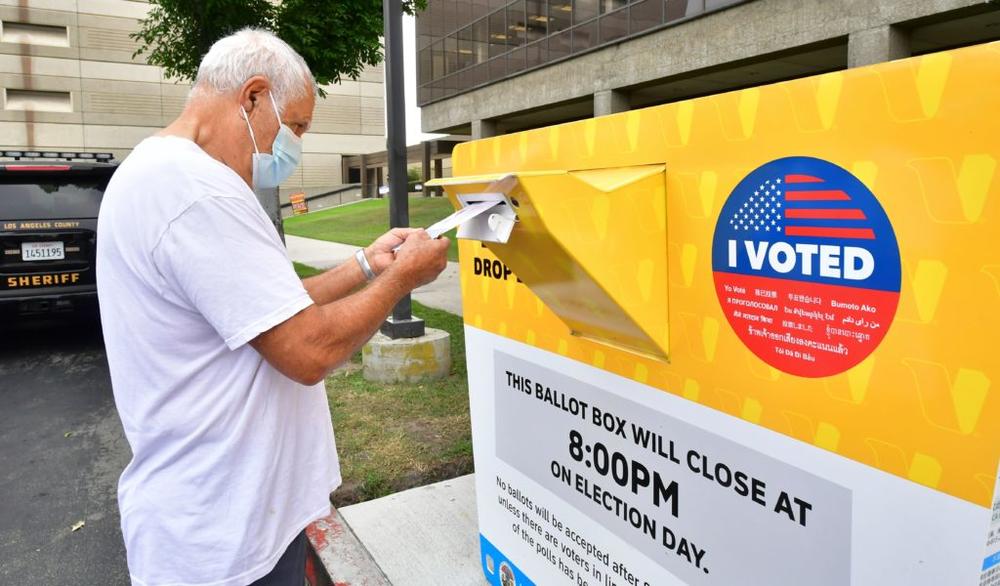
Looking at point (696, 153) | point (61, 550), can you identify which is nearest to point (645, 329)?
point (696, 153)

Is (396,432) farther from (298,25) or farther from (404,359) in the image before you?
(298,25)

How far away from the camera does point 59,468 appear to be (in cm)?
424

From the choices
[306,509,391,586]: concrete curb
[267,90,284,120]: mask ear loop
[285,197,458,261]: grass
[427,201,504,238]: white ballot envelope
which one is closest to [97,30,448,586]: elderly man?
[267,90,284,120]: mask ear loop

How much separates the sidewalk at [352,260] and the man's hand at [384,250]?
38 centimetres

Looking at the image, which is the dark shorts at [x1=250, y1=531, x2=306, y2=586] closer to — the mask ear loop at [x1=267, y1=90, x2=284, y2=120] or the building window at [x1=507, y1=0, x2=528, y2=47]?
the mask ear loop at [x1=267, y1=90, x2=284, y2=120]

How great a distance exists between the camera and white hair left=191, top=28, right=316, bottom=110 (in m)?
1.69

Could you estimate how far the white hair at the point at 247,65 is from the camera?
169cm

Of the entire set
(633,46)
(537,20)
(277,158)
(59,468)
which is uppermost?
(537,20)

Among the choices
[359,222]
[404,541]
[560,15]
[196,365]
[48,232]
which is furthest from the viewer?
[359,222]

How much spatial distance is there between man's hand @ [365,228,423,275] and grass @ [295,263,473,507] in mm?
1889

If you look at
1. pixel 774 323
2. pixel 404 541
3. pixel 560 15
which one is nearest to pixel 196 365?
pixel 774 323

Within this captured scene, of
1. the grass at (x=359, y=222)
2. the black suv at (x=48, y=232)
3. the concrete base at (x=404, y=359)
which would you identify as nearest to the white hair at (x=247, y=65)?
the concrete base at (x=404, y=359)

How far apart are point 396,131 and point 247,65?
3.71 m

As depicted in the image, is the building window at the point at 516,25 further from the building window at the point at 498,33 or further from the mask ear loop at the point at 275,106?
the mask ear loop at the point at 275,106
